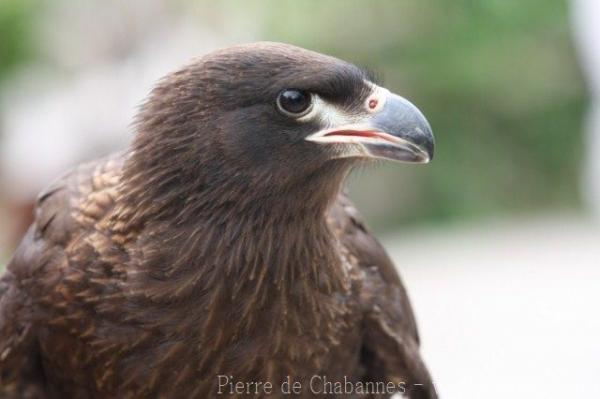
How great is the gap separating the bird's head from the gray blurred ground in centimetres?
382

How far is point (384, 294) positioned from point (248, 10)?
230 inches

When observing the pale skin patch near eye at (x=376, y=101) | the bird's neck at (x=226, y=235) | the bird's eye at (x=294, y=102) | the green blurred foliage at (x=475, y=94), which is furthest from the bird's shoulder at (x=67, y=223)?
the green blurred foliage at (x=475, y=94)

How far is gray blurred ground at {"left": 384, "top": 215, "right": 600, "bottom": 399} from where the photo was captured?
7.42m

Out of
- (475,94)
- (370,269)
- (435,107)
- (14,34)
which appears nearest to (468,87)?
(475,94)

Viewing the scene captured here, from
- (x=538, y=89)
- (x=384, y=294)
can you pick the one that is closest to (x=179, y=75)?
(x=384, y=294)

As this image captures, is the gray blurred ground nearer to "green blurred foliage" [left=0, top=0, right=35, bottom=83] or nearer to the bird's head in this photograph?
"green blurred foliage" [left=0, top=0, right=35, bottom=83]

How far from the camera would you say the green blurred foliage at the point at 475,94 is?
10852mm

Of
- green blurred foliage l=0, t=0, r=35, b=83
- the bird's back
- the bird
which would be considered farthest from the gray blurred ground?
Result: green blurred foliage l=0, t=0, r=35, b=83

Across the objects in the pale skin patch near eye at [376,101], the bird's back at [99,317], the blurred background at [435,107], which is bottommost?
the bird's back at [99,317]

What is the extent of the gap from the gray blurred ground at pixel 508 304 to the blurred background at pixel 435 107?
27 millimetres

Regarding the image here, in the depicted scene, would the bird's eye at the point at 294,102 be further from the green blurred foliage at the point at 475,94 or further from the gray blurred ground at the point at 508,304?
the green blurred foliage at the point at 475,94

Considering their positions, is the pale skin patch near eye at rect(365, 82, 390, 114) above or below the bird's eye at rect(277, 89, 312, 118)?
above

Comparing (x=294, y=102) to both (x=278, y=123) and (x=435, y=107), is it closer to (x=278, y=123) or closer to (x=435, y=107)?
(x=278, y=123)

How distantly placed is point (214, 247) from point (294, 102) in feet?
1.87
